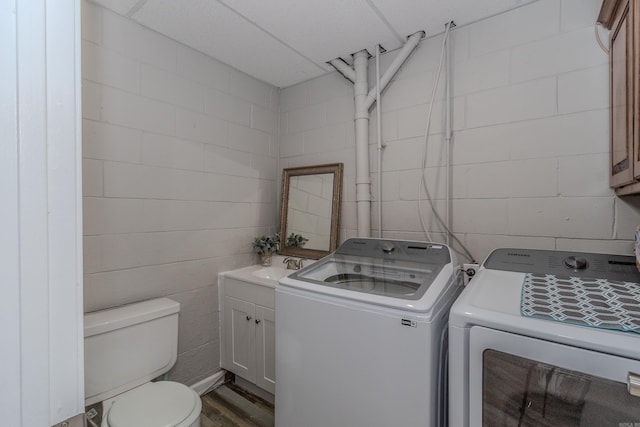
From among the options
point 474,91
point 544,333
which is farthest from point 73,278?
point 474,91

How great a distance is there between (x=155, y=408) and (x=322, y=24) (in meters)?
2.15

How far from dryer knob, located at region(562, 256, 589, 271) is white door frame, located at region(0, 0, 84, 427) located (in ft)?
5.27

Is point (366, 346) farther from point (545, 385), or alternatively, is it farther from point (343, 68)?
point (343, 68)

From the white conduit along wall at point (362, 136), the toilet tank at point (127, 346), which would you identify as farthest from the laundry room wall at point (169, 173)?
the white conduit along wall at point (362, 136)

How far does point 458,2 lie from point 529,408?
1823 millimetres

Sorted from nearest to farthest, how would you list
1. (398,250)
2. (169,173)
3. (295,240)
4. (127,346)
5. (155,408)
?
(155,408), (127,346), (398,250), (169,173), (295,240)

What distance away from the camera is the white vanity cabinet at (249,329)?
1.91 meters

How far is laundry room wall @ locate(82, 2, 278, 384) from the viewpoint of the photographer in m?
1.60

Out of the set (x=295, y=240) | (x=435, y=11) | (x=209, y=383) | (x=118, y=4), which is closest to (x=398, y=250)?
(x=295, y=240)

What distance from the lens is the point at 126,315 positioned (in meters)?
1.57

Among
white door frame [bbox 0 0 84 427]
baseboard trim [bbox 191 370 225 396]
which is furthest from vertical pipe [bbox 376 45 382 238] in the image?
white door frame [bbox 0 0 84 427]

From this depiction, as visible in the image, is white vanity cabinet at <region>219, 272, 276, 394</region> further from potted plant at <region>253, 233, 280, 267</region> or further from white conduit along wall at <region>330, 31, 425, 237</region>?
white conduit along wall at <region>330, 31, 425, 237</region>

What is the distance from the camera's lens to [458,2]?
158 cm

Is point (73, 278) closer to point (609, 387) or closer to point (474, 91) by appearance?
point (609, 387)
